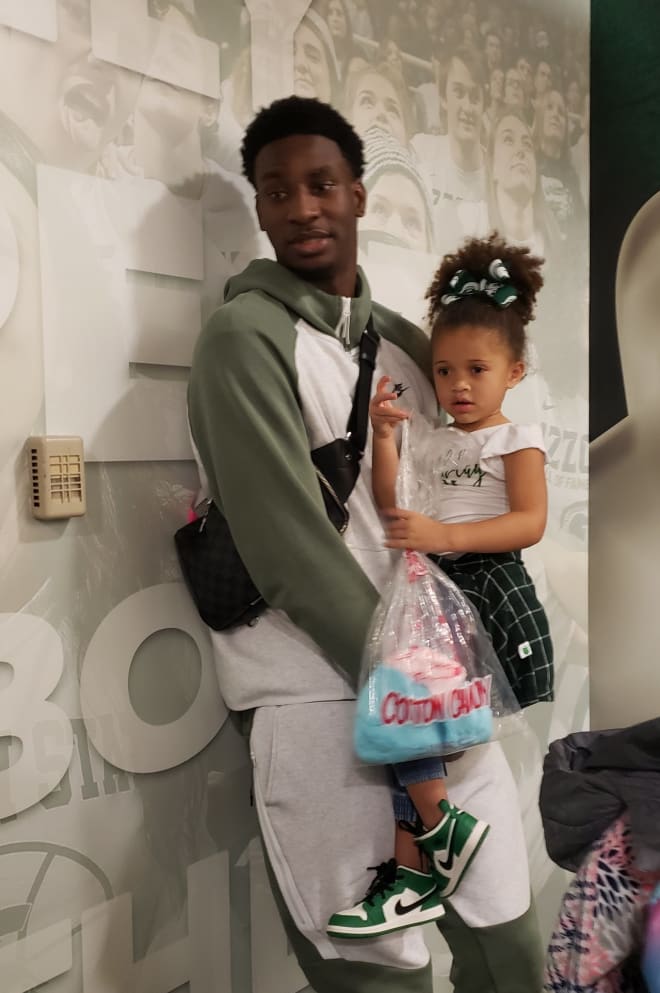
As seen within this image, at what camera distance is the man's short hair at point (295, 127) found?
129 centimetres

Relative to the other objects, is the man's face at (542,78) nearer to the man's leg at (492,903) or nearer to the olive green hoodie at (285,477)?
the olive green hoodie at (285,477)

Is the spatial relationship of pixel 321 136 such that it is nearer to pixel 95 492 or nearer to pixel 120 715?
pixel 95 492

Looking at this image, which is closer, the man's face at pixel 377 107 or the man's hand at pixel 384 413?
the man's hand at pixel 384 413

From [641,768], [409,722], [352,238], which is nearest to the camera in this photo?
[641,768]

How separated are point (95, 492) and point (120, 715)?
368mm

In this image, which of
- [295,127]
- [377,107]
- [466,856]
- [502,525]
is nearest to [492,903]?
[466,856]

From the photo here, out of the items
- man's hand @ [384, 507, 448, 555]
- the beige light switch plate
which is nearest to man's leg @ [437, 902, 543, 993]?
man's hand @ [384, 507, 448, 555]

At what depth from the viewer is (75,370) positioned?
49.3 inches

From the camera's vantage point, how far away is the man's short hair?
1290 millimetres

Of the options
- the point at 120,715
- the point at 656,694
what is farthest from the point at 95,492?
the point at 656,694

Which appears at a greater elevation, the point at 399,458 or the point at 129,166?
the point at 129,166

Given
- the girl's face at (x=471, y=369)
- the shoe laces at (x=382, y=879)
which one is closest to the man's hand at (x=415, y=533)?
the girl's face at (x=471, y=369)

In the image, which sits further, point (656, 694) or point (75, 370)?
point (656, 694)

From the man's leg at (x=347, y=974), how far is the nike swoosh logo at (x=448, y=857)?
186 mm
